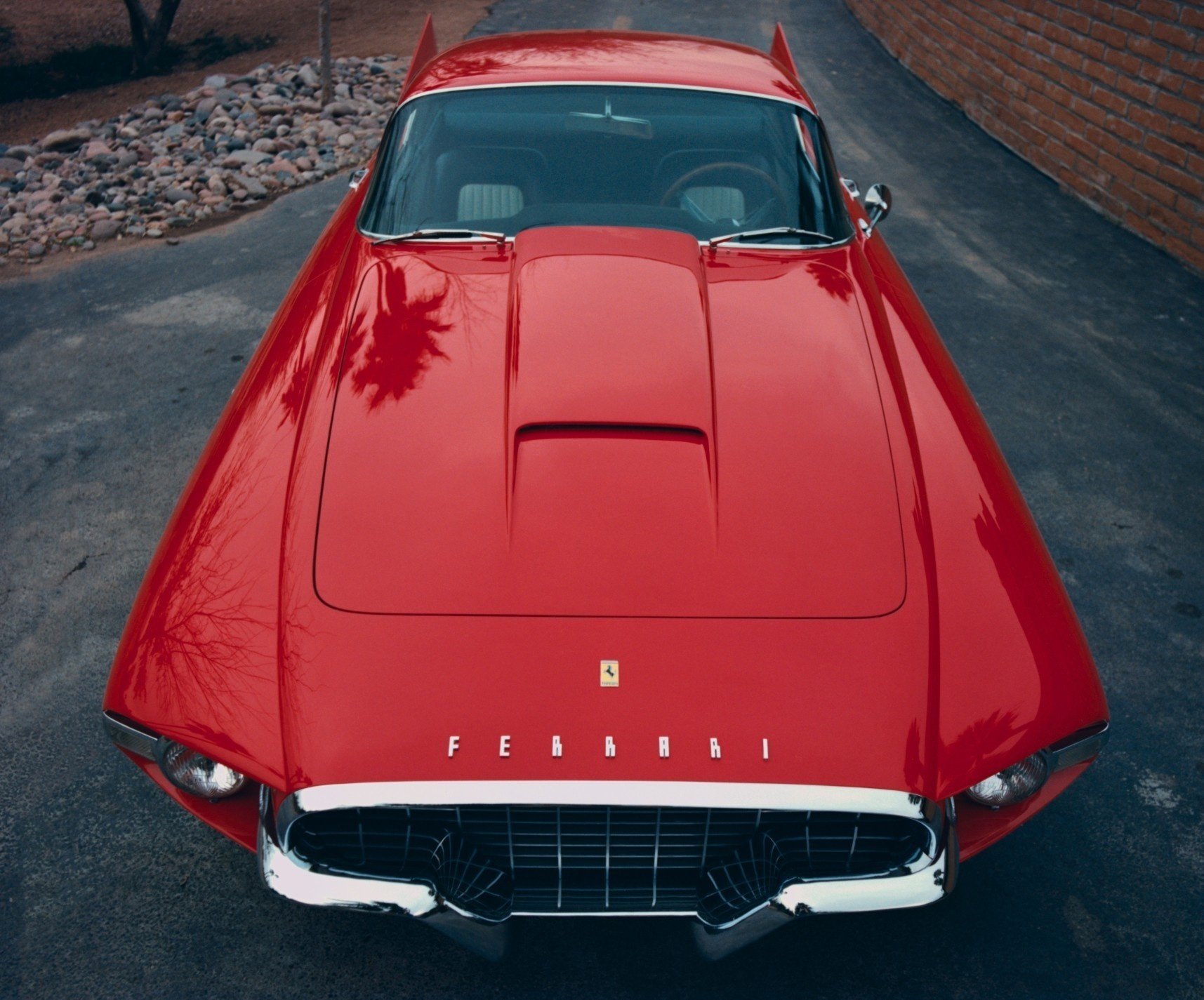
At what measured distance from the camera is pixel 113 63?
13.2 meters

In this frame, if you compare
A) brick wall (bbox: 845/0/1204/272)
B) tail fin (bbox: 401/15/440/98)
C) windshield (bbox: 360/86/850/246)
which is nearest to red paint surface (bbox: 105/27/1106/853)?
windshield (bbox: 360/86/850/246)

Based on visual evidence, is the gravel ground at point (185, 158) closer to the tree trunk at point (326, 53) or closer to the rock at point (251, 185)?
the rock at point (251, 185)

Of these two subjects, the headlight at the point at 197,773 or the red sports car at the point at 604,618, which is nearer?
the red sports car at the point at 604,618

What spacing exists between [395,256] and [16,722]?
1.77 meters

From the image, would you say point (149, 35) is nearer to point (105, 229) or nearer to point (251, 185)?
point (251, 185)

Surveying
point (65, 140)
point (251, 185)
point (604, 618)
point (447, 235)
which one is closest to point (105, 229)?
point (251, 185)

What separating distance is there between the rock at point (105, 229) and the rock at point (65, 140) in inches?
98.7

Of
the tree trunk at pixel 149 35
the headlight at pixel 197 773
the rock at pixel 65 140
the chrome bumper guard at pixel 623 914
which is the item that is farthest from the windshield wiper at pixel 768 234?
the tree trunk at pixel 149 35

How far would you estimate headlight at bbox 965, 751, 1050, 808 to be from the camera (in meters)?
2.05

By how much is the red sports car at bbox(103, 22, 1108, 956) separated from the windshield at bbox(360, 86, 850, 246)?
1.41 feet

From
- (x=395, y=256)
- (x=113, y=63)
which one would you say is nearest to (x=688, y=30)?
(x=113, y=63)

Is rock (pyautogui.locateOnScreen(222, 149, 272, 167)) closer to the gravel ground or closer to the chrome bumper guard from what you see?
the gravel ground

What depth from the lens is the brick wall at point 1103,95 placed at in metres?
6.11

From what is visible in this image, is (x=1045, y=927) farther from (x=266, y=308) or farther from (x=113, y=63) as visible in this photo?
(x=113, y=63)
